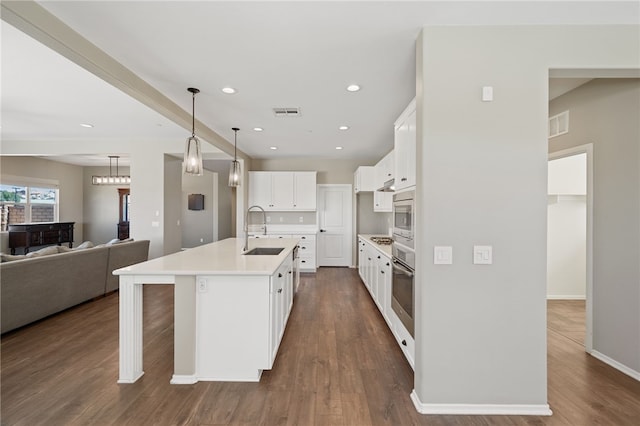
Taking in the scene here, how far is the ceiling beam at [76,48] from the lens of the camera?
1749 mm

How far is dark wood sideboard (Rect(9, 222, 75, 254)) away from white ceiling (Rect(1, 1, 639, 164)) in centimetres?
372

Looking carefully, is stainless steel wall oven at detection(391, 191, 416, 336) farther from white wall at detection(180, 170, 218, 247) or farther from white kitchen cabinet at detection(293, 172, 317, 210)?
white wall at detection(180, 170, 218, 247)

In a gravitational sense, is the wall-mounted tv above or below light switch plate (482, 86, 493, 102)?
below

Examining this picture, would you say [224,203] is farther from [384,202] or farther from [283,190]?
[384,202]

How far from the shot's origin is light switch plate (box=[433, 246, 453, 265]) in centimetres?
190

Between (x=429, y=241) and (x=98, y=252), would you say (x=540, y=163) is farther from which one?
(x=98, y=252)

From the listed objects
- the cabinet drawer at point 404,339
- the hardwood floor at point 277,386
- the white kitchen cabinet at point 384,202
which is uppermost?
the white kitchen cabinet at point 384,202

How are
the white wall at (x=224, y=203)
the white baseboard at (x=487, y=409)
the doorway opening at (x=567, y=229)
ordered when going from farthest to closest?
the white wall at (x=224, y=203)
the doorway opening at (x=567, y=229)
the white baseboard at (x=487, y=409)

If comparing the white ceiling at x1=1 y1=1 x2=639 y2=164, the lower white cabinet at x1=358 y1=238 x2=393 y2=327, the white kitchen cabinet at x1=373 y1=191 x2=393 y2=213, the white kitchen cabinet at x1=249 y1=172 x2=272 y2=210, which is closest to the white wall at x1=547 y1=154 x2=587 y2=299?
the white kitchen cabinet at x1=373 y1=191 x2=393 y2=213

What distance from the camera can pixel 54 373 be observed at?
2328mm

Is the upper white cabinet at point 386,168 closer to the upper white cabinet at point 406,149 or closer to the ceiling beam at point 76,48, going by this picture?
the upper white cabinet at point 406,149

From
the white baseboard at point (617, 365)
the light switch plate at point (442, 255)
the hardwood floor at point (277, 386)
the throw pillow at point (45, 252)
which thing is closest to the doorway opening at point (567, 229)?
the hardwood floor at point (277, 386)

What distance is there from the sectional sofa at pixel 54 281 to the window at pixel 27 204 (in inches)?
192

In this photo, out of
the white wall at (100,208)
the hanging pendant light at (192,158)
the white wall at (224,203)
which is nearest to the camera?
the hanging pendant light at (192,158)
